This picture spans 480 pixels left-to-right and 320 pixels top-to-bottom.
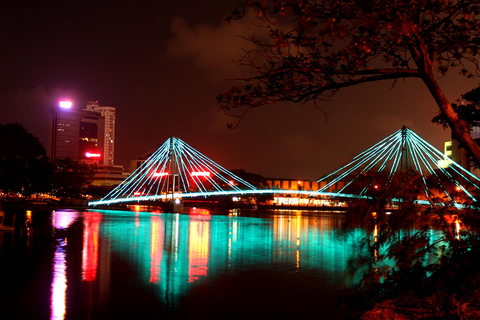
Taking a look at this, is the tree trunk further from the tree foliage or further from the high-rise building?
the high-rise building

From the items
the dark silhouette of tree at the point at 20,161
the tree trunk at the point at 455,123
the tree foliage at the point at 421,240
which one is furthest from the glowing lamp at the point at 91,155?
the tree trunk at the point at 455,123

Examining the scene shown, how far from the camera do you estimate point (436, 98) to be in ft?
17.9

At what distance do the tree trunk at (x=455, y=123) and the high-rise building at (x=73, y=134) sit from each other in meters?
172

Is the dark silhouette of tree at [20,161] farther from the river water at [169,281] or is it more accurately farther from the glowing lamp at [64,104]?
the glowing lamp at [64,104]

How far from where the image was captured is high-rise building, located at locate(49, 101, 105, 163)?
574 ft

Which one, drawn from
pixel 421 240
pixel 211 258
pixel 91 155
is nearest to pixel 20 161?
pixel 211 258

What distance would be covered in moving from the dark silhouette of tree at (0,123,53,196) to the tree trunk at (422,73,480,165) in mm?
40798

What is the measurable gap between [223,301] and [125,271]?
3278 millimetres

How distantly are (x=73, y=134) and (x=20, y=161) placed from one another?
14066cm

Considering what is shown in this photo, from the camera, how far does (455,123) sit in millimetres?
5324

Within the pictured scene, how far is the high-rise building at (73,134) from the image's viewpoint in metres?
175

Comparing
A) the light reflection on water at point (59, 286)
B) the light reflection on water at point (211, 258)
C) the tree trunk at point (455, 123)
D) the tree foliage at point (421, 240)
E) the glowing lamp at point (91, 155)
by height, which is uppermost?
the glowing lamp at point (91, 155)

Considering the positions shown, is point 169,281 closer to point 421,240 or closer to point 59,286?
point 59,286

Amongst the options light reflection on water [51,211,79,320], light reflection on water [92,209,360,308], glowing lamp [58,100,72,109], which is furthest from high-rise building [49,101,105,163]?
light reflection on water [51,211,79,320]
